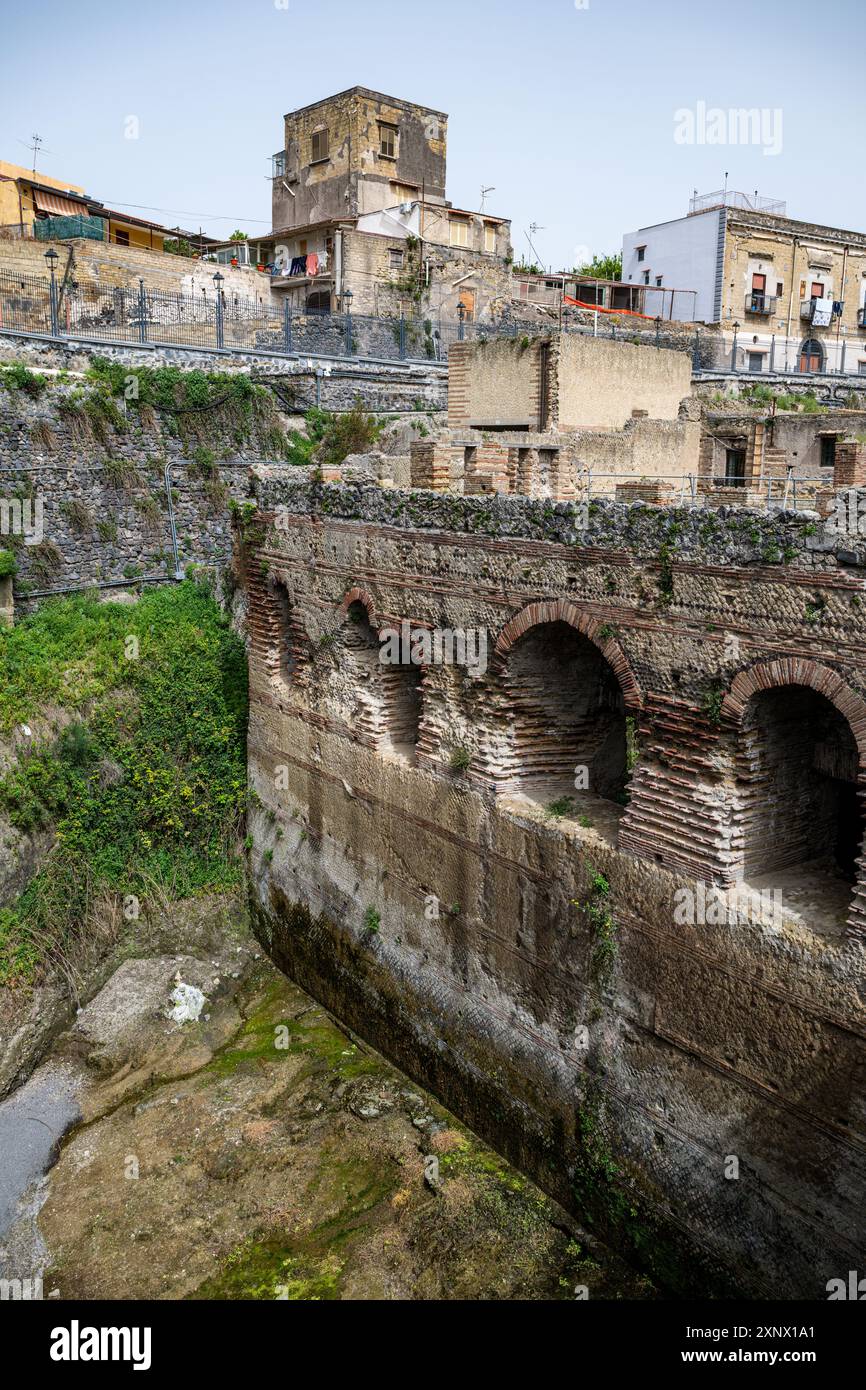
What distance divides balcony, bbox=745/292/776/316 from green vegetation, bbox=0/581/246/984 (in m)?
24.6

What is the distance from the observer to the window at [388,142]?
30.8m

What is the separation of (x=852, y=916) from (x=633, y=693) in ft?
5.94

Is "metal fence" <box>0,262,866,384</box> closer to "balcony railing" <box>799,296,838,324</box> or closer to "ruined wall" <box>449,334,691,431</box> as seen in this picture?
"ruined wall" <box>449,334,691,431</box>

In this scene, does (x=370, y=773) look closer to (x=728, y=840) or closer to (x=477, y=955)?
(x=477, y=955)

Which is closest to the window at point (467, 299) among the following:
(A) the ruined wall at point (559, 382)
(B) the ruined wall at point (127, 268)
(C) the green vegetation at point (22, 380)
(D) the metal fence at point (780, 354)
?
(B) the ruined wall at point (127, 268)

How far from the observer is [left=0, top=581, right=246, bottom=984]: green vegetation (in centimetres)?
1042

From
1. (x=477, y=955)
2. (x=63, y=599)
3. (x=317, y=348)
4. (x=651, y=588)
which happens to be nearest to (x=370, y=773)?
(x=477, y=955)

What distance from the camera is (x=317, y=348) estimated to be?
2062 cm

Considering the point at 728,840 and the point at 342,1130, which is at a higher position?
the point at 728,840

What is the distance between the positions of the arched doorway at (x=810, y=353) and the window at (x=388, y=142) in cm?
1405

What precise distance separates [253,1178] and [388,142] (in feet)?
102

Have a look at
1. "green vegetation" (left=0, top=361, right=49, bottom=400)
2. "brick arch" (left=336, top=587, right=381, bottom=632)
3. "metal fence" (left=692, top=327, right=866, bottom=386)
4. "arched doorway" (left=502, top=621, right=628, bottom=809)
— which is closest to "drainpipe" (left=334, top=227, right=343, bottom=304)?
"metal fence" (left=692, top=327, right=866, bottom=386)

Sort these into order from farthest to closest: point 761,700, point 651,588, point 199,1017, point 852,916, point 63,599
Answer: point 63,599, point 199,1017, point 651,588, point 761,700, point 852,916

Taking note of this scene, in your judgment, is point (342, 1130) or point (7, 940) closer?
point (342, 1130)
